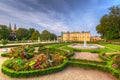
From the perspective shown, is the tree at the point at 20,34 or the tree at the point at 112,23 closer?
the tree at the point at 112,23

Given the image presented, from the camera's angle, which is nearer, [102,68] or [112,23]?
[102,68]

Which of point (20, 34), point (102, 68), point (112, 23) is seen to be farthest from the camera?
point (20, 34)

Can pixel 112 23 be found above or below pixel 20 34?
above

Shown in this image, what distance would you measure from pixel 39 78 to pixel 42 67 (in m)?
0.88

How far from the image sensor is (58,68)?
722 cm

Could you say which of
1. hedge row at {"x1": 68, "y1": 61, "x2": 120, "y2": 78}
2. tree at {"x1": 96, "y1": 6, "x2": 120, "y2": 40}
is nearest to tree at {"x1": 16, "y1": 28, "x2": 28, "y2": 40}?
tree at {"x1": 96, "y1": 6, "x2": 120, "y2": 40}

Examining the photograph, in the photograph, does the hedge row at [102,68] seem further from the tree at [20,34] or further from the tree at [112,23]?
the tree at [20,34]

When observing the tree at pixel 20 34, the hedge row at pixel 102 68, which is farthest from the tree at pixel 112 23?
the tree at pixel 20 34

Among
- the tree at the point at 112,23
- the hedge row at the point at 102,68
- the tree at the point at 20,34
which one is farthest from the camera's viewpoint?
the tree at the point at 20,34

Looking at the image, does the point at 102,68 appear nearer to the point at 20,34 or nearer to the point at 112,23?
the point at 112,23

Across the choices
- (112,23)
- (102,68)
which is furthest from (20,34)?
(102,68)

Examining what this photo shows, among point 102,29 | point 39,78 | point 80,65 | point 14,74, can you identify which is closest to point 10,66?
point 14,74

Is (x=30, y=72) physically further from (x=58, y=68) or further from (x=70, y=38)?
(x=70, y=38)

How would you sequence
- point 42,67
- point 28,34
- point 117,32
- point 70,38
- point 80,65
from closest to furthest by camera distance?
1. point 42,67
2. point 80,65
3. point 117,32
4. point 28,34
5. point 70,38
